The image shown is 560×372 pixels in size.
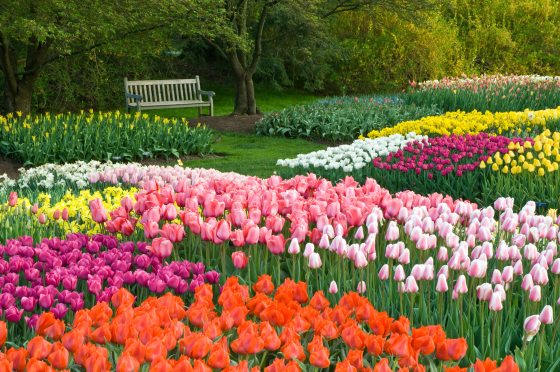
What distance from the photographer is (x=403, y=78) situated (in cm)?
2261

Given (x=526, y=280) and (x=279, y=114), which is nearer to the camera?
(x=526, y=280)

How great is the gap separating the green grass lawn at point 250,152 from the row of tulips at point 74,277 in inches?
234

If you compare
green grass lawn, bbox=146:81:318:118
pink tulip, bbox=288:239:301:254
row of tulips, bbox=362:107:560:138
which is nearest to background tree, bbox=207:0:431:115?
green grass lawn, bbox=146:81:318:118

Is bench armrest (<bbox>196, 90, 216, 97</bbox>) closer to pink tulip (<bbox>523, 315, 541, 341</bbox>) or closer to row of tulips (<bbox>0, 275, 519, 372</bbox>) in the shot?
row of tulips (<bbox>0, 275, 519, 372</bbox>)

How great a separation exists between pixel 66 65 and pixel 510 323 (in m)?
17.1

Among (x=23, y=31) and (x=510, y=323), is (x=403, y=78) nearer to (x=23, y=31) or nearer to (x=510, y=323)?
(x=23, y=31)

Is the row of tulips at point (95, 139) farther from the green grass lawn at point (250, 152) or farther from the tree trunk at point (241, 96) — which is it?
the tree trunk at point (241, 96)

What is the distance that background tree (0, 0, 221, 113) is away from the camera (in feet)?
36.4

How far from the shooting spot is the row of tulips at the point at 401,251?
9.44 feet

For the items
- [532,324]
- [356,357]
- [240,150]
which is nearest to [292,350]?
[356,357]

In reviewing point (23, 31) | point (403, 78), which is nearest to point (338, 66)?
point (403, 78)

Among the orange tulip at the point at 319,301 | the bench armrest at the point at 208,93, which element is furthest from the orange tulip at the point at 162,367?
the bench armrest at the point at 208,93

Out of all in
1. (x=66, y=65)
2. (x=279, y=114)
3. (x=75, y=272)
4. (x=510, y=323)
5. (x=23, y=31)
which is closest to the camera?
(x=510, y=323)

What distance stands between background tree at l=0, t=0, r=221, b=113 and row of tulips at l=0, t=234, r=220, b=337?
709 centimetres
